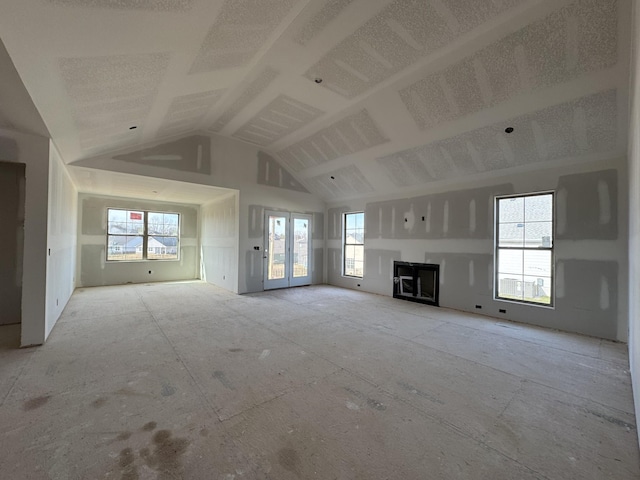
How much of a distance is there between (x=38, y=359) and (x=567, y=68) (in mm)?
6588

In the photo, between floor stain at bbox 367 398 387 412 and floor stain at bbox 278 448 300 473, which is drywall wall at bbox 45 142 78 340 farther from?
floor stain at bbox 367 398 387 412

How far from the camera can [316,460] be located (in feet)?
5.37

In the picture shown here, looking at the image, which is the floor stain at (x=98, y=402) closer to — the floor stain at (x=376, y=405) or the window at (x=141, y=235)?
the floor stain at (x=376, y=405)

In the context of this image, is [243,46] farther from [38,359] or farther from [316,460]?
[38,359]

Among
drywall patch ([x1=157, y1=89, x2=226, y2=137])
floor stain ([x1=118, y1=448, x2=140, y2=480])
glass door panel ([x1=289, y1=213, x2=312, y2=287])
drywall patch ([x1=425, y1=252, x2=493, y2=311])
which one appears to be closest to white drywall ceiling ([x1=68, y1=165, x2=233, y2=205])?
drywall patch ([x1=157, y1=89, x2=226, y2=137])

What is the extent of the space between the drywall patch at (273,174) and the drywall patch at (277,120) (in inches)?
24.6

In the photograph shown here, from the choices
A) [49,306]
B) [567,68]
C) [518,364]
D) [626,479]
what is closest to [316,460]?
[626,479]

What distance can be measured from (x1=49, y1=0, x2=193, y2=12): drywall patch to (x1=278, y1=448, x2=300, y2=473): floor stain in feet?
10.0

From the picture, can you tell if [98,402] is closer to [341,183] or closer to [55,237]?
[55,237]

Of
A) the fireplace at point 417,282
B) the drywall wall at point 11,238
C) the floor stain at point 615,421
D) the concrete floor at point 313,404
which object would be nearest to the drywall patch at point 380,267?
the fireplace at point 417,282

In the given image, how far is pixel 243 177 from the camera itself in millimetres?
6613

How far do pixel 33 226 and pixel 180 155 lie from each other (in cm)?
292

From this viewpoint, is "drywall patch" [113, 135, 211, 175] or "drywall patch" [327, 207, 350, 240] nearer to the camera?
"drywall patch" [113, 135, 211, 175]

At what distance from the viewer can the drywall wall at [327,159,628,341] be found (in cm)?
380
